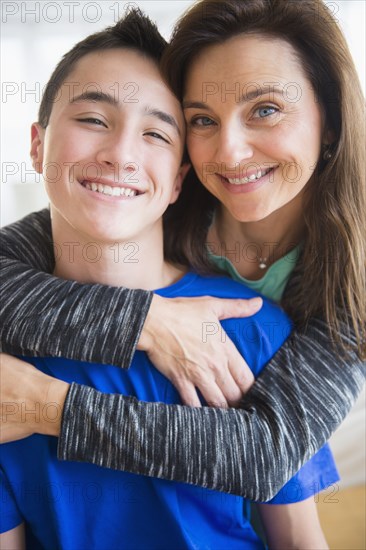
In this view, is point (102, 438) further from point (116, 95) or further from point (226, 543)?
point (116, 95)

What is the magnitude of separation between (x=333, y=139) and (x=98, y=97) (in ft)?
1.65

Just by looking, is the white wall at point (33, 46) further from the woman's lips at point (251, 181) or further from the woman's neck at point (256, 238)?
the woman's lips at point (251, 181)

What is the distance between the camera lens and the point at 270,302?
1298 mm

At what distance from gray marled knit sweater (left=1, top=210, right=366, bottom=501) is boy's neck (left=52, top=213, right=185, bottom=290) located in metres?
0.08

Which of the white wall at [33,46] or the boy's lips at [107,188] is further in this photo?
the white wall at [33,46]

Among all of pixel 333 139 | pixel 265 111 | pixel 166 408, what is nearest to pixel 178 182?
pixel 265 111

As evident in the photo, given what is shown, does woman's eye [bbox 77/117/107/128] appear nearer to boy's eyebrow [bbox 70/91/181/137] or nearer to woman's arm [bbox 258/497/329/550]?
boy's eyebrow [bbox 70/91/181/137]

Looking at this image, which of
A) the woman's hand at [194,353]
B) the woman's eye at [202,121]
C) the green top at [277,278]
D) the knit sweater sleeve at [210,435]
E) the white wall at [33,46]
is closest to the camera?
the knit sweater sleeve at [210,435]

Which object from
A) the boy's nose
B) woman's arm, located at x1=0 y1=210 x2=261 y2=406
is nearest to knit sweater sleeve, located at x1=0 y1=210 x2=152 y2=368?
woman's arm, located at x1=0 y1=210 x2=261 y2=406

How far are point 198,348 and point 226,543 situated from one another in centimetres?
39

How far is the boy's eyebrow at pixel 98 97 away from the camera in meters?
1.12

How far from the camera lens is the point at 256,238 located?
1.43 m

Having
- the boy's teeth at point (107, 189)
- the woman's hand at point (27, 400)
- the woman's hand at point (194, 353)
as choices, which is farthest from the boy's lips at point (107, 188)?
the woman's hand at point (27, 400)

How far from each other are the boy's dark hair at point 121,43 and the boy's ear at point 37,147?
3 cm
